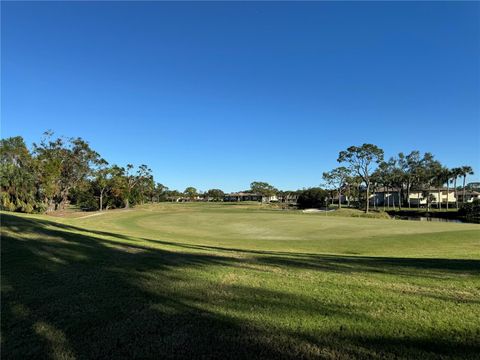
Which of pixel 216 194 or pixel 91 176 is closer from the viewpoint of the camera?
pixel 91 176

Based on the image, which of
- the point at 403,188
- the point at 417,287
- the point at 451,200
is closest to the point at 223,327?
the point at 417,287

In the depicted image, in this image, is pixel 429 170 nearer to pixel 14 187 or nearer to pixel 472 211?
pixel 472 211

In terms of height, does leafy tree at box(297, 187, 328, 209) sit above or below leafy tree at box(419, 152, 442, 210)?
below

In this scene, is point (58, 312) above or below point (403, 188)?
below

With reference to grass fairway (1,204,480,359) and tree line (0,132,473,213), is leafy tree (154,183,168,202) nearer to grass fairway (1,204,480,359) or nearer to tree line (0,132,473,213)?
tree line (0,132,473,213)

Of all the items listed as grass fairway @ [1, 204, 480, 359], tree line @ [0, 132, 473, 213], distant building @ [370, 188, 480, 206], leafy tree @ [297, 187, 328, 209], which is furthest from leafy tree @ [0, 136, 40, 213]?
distant building @ [370, 188, 480, 206]

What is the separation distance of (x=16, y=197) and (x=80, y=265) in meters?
38.0

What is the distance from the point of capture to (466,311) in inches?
190

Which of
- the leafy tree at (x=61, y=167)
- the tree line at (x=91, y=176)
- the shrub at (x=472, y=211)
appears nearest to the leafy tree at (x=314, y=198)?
the tree line at (x=91, y=176)

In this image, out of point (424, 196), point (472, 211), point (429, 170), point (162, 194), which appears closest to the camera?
point (472, 211)

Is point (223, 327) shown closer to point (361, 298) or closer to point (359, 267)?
point (361, 298)

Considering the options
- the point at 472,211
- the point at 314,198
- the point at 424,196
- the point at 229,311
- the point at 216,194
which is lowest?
the point at 229,311

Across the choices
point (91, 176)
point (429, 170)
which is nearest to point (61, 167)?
point (91, 176)

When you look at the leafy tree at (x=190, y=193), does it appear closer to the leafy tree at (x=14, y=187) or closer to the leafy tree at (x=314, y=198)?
the leafy tree at (x=314, y=198)
